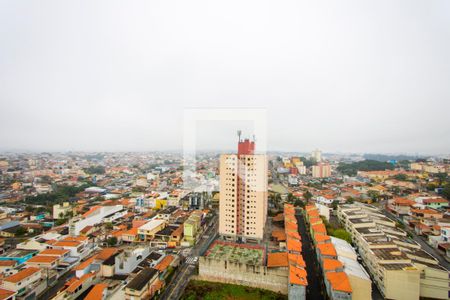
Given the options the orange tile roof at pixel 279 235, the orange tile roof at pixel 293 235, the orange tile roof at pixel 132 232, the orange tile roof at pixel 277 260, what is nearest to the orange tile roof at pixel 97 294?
the orange tile roof at pixel 132 232

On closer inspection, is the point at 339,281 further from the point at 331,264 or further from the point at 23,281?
the point at 23,281

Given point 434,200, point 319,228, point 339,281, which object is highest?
point 434,200

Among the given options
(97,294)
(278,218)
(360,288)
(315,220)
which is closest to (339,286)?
(360,288)

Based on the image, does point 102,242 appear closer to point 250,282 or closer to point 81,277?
point 81,277

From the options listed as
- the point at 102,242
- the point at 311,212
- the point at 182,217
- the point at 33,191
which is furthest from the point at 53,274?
the point at 33,191

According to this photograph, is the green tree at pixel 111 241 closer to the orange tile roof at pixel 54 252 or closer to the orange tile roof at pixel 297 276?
the orange tile roof at pixel 54 252

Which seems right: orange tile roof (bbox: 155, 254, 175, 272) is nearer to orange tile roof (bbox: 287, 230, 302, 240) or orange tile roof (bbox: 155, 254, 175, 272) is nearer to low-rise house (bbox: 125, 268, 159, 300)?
low-rise house (bbox: 125, 268, 159, 300)
